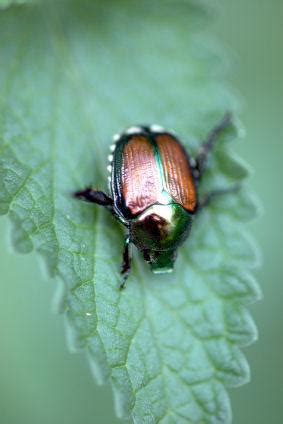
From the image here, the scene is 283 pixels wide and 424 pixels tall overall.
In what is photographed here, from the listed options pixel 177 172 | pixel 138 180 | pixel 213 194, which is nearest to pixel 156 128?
pixel 177 172

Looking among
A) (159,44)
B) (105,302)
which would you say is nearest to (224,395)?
(105,302)

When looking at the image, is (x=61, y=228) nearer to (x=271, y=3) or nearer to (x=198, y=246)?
(x=198, y=246)

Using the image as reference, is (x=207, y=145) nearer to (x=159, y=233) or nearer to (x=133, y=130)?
(x=133, y=130)

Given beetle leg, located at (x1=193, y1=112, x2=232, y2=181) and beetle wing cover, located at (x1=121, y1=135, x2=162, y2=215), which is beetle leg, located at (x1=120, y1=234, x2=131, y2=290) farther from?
beetle leg, located at (x1=193, y1=112, x2=232, y2=181)

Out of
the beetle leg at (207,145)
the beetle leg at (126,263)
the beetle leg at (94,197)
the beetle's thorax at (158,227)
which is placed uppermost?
the beetle leg at (207,145)

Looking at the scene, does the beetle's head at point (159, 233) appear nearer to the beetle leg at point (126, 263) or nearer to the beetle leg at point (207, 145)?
the beetle leg at point (126, 263)

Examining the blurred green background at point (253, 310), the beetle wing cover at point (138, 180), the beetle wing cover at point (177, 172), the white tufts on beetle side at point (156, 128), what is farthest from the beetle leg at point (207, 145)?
the blurred green background at point (253, 310)
